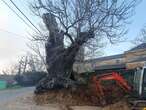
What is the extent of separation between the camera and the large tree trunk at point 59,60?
2609 centimetres

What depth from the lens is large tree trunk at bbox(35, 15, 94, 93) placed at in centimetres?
2609

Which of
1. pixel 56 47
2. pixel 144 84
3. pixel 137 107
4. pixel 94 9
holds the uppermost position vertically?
pixel 94 9

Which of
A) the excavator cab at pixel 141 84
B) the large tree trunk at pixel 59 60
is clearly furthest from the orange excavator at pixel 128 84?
the large tree trunk at pixel 59 60

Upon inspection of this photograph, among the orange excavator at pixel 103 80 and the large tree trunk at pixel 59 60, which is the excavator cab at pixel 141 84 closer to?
the orange excavator at pixel 103 80

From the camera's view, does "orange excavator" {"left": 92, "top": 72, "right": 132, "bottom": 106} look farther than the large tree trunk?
No

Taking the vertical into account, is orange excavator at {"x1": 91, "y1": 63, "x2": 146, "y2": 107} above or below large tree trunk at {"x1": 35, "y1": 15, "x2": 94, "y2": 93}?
below

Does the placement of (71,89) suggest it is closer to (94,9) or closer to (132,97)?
(94,9)

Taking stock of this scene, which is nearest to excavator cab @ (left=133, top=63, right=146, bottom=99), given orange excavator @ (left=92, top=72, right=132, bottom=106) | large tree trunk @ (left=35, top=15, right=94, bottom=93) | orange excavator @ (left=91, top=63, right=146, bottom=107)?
orange excavator @ (left=91, top=63, right=146, bottom=107)

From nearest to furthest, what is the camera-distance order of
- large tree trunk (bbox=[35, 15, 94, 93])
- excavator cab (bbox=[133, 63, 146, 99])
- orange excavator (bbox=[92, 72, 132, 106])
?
excavator cab (bbox=[133, 63, 146, 99]) → orange excavator (bbox=[92, 72, 132, 106]) → large tree trunk (bbox=[35, 15, 94, 93])

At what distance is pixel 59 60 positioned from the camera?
2684cm

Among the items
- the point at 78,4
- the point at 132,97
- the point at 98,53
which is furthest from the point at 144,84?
the point at 98,53

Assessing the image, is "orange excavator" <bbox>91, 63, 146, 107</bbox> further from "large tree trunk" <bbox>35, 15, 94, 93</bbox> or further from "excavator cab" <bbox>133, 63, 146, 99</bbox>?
"large tree trunk" <bbox>35, 15, 94, 93</bbox>

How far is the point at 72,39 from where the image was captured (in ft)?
87.1

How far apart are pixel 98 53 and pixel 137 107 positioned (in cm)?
1634
